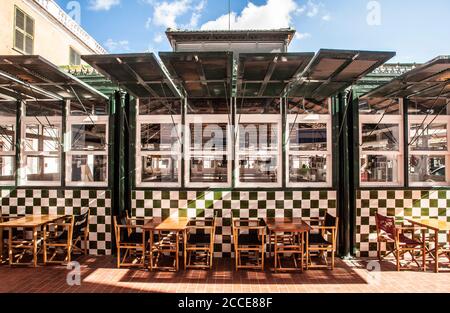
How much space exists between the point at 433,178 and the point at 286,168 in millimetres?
3262

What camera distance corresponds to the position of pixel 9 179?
19.5 feet

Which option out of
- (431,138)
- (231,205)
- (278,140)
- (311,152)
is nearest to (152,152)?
(231,205)

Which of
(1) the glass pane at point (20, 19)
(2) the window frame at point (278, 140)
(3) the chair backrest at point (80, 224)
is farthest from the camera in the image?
(1) the glass pane at point (20, 19)

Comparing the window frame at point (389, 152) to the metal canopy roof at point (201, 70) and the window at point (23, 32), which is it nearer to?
the metal canopy roof at point (201, 70)

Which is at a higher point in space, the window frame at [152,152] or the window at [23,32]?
the window at [23,32]

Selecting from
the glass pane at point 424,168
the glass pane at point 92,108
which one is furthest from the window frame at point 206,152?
the glass pane at point 424,168

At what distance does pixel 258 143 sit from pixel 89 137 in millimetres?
3694

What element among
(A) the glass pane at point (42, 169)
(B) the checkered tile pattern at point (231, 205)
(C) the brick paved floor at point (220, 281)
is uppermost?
(A) the glass pane at point (42, 169)

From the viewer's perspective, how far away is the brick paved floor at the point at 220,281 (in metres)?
3.97

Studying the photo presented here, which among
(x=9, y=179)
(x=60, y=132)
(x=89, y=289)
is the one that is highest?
(x=60, y=132)

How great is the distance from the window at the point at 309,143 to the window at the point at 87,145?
12.5ft

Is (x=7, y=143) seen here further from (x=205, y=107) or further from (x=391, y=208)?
(x=391, y=208)

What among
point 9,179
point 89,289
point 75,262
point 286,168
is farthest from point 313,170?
point 9,179
